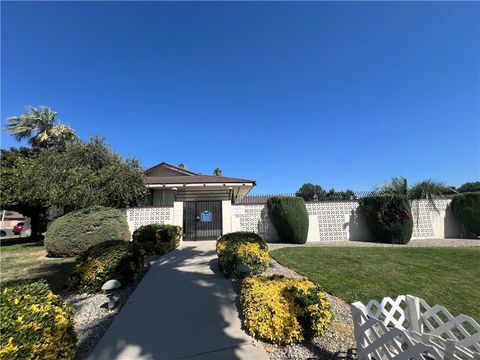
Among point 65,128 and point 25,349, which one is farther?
point 65,128

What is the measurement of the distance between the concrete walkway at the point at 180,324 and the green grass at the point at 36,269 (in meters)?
2.57

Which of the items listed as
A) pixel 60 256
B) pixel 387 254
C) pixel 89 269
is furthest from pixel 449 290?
pixel 60 256

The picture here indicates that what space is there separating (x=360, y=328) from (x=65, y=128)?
2688 cm

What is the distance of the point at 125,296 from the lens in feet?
18.4

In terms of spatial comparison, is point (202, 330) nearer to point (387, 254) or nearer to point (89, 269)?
point (89, 269)

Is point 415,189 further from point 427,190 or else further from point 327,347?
point 327,347

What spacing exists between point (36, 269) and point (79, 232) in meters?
1.93

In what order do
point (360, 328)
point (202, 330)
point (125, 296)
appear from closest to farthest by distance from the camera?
1. point (360, 328)
2. point (202, 330)
3. point (125, 296)

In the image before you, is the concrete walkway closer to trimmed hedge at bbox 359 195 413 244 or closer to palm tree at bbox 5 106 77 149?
trimmed hedge at bbox 359 195 413 244

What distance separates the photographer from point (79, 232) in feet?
33.4

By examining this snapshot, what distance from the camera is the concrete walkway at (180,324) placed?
3.47 m

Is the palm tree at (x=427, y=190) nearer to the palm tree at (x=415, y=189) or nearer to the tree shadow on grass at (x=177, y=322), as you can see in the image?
the palm tree at (x=415, y=189)

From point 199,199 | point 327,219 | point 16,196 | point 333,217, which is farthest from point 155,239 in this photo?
point 16,196

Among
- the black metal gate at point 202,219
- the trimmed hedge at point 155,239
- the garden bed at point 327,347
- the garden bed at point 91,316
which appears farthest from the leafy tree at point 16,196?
the garden bed at point 327,347
